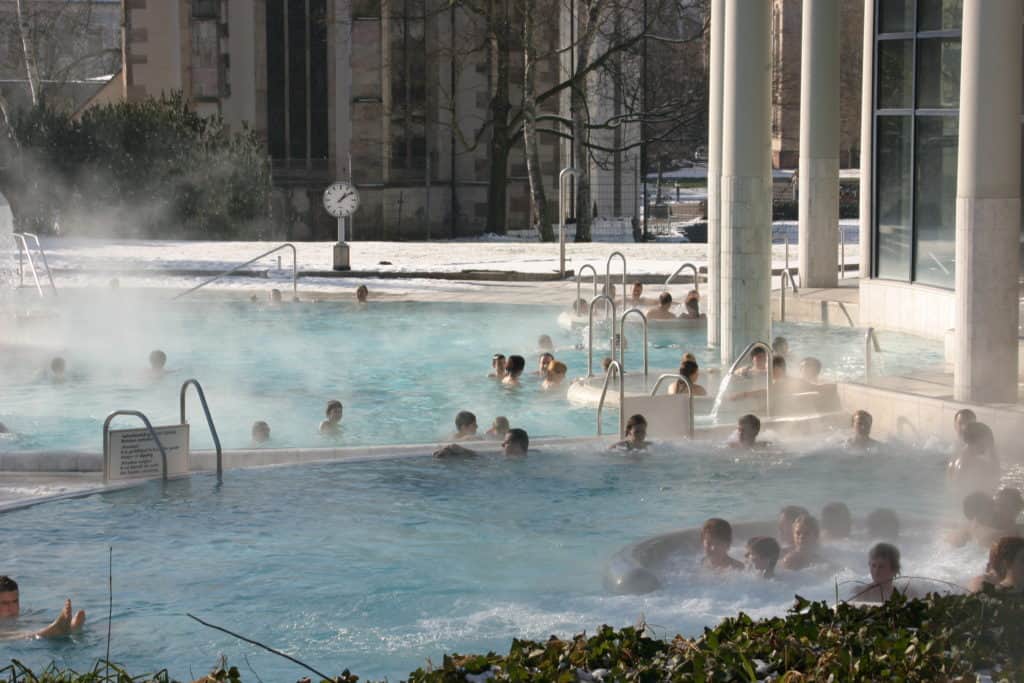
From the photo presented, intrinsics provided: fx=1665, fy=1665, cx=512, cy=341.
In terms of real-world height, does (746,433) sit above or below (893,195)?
below

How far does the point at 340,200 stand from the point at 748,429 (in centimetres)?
1923

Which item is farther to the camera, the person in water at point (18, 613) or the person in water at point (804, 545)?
the person in water at point (804, 545)

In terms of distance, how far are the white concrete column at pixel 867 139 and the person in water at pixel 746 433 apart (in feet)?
28.6

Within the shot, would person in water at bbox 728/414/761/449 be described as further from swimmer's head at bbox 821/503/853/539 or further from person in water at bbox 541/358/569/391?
person in water at bbox 541/358/569/391

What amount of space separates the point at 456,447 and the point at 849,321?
1065 cm

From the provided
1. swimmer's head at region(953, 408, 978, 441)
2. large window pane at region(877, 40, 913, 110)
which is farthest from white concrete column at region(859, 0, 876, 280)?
swimmer's head at region(953, 408, 978, 441)

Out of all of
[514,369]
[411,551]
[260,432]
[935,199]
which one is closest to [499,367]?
[514,369]

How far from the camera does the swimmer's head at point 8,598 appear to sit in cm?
1036

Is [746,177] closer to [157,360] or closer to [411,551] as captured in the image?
[157,360]

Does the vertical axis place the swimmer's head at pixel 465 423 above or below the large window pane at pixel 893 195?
below

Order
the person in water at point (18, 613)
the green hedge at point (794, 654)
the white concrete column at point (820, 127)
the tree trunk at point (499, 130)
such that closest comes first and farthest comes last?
the green hedge at point (794, 654) → the person in water at point (18, 613) → the white concrete column at point (820, 127) → the tree trunk at point (499, 130)

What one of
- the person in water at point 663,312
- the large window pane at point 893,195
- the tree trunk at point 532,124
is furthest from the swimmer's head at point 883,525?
the tree trunk at point 532,124

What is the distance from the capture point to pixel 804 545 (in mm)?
11570

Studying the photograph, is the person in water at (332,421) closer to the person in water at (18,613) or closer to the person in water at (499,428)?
the person in water at (499,428)
